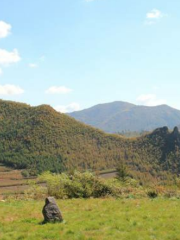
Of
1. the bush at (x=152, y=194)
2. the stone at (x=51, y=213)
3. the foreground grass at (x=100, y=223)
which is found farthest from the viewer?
the bush at (x=152, y=194)

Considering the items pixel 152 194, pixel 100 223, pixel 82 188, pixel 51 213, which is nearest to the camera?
pixel 100 223

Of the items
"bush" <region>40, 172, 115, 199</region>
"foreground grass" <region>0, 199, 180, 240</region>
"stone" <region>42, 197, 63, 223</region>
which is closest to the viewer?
"foreground grass" <region>0, 199, 180, 240</region>

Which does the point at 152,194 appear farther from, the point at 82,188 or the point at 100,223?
the point at 100,223

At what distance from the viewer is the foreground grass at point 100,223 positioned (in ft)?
56.5

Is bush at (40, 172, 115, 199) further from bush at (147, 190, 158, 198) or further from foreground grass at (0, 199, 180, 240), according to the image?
foreground grass at (0, 199, 180, 240)

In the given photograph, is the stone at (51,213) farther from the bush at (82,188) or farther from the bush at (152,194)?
the bush at (152,194)

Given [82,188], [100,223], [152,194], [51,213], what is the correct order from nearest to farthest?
[100,223] < [51,213] < [152,194] < [82,188]

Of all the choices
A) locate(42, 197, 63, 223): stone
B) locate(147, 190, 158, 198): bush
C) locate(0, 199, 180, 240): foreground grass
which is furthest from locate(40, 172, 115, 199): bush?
locate(42, 197, 63, 223): stone

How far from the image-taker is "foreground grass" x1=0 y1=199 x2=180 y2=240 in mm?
17219

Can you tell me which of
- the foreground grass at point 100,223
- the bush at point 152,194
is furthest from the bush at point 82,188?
the foreground grass at point 100,223

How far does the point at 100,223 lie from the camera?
19859 millimetres

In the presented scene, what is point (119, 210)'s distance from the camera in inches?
960

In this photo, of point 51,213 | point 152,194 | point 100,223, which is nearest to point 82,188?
point 152,194

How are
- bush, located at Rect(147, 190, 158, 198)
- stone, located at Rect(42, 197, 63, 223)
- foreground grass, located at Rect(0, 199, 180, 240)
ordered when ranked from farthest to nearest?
bush, located at Rect(147, 190, 158, 198) < stone, located at Rect(42, 197, 63, 223) < foreground grass, located at Rect(0, 199, 180, 240)
